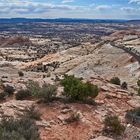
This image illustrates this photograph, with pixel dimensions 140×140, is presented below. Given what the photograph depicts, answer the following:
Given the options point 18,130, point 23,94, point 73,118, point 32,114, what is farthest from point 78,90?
point 18,130

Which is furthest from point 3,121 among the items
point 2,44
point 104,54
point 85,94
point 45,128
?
point 2,44

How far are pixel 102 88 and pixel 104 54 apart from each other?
53117 millimetres

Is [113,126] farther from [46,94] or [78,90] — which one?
[46,94]

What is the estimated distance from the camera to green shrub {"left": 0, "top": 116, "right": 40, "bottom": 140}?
10.9 meters

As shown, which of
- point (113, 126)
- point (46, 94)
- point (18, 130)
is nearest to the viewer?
point (18, 130)

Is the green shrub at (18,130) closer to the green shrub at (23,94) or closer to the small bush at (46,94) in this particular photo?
the small bush at (46,94)

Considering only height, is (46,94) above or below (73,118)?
above

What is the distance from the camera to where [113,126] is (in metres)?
14.4

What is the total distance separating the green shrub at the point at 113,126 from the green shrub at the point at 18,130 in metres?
3.24

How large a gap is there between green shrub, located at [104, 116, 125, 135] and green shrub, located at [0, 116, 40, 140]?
127 inches

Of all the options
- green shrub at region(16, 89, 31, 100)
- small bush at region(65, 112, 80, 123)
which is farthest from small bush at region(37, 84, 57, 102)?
small bush at region(65, 112, 80, 123)

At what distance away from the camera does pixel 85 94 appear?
58.3 ft

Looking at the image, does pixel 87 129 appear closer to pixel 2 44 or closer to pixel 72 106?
pixel 72 106

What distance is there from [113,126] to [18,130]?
406cm
